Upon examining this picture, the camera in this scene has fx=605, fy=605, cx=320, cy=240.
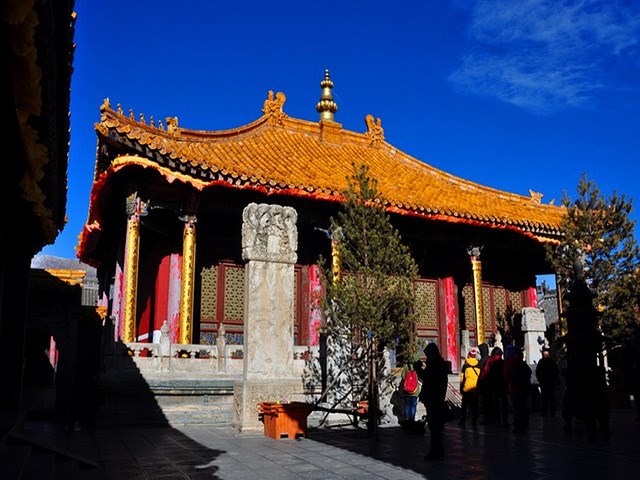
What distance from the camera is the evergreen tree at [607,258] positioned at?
14305 mm

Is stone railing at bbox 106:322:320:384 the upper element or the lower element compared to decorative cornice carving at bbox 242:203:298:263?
lower

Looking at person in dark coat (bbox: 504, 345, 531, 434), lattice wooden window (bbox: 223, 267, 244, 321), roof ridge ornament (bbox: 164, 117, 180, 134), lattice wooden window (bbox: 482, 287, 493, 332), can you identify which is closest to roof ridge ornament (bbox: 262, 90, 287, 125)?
roof ridge ornament (bbox: 164, 117, 180, 134)

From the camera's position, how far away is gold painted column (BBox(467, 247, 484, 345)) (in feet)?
55.4

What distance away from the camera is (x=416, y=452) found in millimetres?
7516

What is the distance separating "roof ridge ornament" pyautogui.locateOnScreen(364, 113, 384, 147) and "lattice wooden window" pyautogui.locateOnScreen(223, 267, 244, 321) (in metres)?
7.86

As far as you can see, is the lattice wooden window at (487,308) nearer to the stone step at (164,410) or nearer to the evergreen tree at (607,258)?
the evergreen tree at (607,258)

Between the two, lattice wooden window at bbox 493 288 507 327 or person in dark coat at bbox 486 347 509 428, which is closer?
person in dark coat at bbox 486 347 509 428

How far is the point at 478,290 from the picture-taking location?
56.4 ft

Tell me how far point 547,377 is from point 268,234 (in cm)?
622

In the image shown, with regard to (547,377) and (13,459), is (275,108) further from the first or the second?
(13,459)

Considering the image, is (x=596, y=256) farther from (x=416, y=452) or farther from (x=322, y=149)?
(x=416, y=452)

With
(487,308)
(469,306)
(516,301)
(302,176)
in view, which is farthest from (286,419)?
(516,301)

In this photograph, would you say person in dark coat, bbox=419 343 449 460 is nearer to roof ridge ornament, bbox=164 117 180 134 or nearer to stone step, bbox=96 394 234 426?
stone step, bbox=96 394 234 426

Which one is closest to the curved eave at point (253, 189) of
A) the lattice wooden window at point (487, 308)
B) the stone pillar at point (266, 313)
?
the stone pillar at point (266, 313)
